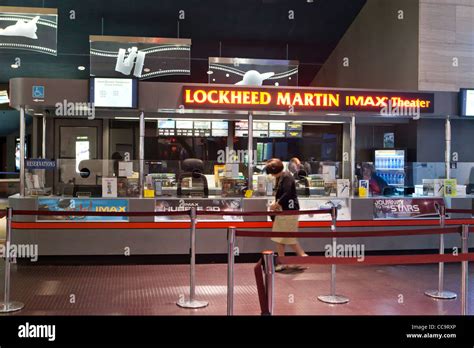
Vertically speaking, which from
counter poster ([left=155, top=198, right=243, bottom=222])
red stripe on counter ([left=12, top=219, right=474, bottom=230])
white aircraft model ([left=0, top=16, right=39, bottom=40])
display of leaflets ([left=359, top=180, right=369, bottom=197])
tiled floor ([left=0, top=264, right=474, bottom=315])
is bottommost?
tiled floor ([left=0, top=264, right=474, bottom=315])

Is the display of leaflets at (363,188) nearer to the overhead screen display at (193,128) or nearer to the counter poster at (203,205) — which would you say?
the counter poster at (203,205)

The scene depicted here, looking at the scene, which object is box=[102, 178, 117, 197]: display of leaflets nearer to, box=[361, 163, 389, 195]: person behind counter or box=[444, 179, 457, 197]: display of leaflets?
box=[361, 163, 389, 195]: person behind counter

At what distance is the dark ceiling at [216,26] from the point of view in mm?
11781

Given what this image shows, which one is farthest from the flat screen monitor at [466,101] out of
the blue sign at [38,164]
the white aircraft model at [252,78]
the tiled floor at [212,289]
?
the blue sign at [38,164]

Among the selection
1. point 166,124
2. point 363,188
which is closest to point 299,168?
point 363,188

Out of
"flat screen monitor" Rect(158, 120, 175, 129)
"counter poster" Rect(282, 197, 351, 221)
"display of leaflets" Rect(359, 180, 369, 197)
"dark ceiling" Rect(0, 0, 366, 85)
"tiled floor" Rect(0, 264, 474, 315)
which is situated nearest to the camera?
"tiled floor" Rect(0, 264, 474, 315)

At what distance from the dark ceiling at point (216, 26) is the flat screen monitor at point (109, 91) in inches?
145

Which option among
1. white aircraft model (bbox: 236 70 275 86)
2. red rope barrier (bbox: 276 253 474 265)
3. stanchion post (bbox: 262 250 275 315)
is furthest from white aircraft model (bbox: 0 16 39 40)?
stanchion post (bbox: 262 250 275 315)

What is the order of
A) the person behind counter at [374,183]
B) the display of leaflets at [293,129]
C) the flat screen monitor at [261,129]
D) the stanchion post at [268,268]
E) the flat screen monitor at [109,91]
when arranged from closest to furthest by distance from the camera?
1. the stanchion post at [268,268]
2. the flat screen monitor at [109,91]
3. the person behind counter at [374,183]
4. the flat screen monitor at [261,129]
5. the display of leaflets at [293,129]

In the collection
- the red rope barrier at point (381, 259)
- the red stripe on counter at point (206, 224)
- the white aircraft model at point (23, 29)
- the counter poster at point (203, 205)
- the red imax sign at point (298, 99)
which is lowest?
the red stripe on counter at point (206, 224)

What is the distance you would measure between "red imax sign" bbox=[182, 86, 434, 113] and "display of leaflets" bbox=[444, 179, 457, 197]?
1360 millimetres

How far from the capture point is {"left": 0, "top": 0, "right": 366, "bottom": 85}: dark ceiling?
11.8m

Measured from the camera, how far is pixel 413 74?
34.7 feet

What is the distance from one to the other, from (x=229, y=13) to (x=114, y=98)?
4.99m
